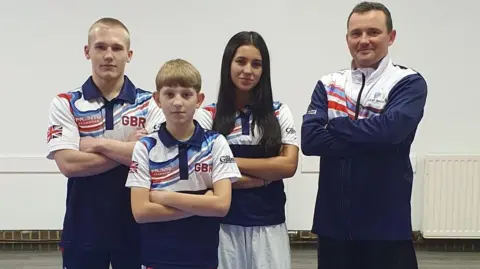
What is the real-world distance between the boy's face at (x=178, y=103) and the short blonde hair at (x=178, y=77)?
0.02 meters

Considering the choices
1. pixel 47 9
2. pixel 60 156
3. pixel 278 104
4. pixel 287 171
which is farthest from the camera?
pixel 47 9

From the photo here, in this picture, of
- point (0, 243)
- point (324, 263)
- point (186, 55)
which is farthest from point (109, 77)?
point (0, 243)

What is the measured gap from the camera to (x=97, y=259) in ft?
6.31

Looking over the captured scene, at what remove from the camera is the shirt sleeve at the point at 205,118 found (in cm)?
210

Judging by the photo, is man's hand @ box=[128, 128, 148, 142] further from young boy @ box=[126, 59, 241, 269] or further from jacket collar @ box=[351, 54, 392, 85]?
jacket collar @ box=[351, 54, 392, 85]

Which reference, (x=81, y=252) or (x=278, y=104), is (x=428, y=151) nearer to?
(x=278, y=104)

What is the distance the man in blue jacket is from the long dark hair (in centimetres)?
18

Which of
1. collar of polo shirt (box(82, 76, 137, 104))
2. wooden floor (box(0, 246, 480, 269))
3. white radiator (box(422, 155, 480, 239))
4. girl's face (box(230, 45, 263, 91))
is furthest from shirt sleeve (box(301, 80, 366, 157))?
white radiator (box(422, 155, 480, 239))

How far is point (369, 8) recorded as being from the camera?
1.91 m

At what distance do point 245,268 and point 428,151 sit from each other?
9.25 ft

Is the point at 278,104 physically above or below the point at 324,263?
above

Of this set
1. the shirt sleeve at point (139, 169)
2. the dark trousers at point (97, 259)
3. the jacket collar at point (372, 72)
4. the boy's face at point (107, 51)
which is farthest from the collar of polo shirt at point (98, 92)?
the jacket collar at point (372, 72)

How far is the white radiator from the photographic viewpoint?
13.4 ft

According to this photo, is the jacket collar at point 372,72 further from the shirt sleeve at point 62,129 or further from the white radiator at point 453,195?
the white radiator at point 453,195
